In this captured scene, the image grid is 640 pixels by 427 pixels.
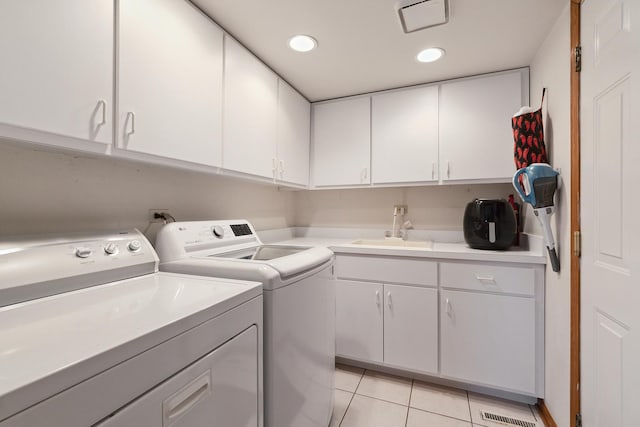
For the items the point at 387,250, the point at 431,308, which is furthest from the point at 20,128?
the point at 431,308

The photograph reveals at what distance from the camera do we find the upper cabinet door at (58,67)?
75 centimetres

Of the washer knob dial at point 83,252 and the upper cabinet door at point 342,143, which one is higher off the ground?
the upper cabinet door at point 342,143

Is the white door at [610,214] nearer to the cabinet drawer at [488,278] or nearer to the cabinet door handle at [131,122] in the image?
the cabinet drawer at [488,278]

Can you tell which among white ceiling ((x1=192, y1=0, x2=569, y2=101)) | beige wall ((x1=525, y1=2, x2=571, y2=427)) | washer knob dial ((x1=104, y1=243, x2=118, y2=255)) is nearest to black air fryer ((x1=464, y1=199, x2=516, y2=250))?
beige wall ((x1=525, y1=2, x2=571, y2=427))

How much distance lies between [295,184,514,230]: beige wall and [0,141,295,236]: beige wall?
1.13m

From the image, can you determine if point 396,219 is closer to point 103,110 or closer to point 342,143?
point 342,143

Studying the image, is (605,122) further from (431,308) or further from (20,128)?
(20,128)

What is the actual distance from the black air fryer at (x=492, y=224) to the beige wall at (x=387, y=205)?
46 cm

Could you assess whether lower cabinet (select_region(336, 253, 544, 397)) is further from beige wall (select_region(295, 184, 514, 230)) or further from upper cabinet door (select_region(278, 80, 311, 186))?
upper cabinet door (select_region(278, 80, 311, 186))

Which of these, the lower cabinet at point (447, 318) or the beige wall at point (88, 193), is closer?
the beige wall at point (88, 193)

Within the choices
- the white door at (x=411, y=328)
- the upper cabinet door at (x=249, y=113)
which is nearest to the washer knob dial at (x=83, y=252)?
the upper cabinet door at (x=249, y=113)

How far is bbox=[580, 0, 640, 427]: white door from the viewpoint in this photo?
887mm

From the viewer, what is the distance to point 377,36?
1.59m

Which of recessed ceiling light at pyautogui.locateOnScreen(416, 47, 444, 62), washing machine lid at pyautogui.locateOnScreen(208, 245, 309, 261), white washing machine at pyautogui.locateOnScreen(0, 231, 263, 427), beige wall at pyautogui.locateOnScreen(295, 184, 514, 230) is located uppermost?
recessed ceiling light at pyautogui.locateOnScreen(416, 47, 444, 62)
